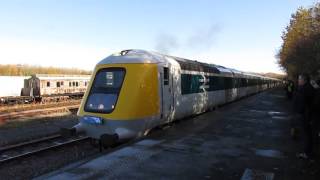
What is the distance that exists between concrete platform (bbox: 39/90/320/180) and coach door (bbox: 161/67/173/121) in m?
0.69

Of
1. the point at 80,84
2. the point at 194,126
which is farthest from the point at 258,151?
the point at 80,84

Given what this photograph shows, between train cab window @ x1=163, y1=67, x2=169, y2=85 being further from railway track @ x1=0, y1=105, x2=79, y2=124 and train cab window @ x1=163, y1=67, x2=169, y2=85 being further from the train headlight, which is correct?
railway track @ x1=0, y1=105, x2=79, y2=124

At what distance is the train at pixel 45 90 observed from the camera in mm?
39734

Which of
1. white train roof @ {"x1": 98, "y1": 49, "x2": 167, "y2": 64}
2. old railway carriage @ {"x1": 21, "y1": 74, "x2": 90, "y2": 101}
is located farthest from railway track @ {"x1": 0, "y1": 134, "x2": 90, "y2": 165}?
old railway carriage @ {"x1": 21, "y1": 74, "x2": 90, "y2": 101}

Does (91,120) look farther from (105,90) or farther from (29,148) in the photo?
(29,148)

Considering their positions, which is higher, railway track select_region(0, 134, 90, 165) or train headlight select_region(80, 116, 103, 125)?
train headlight select_region(80, 116, 103, 125)

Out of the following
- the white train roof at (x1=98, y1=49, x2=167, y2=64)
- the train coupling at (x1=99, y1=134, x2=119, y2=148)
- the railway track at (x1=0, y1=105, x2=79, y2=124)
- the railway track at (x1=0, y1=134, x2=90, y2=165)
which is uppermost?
the white train roof at (x1=98, y1=49, x2=167, y2=64)

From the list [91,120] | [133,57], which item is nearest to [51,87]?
[133,57]

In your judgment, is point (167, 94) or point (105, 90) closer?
point (105, 90)

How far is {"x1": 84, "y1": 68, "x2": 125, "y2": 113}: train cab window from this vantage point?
39.9 ft

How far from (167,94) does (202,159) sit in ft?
16.6

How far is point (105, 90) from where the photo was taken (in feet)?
40.9

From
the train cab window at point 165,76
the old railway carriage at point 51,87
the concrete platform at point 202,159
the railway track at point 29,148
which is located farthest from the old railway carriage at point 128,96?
the old railway carriage at point 51,87

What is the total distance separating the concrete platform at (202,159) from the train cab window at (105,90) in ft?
5.19
